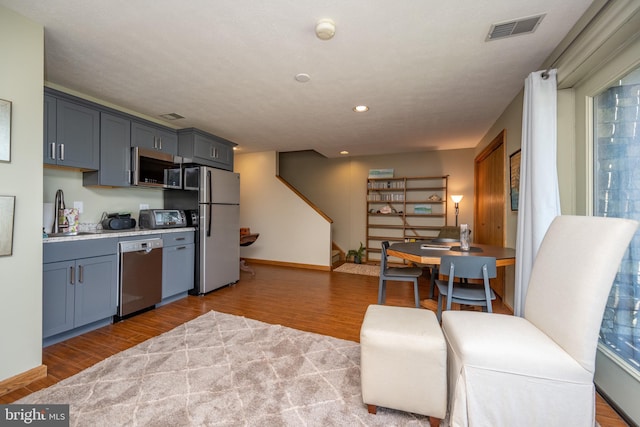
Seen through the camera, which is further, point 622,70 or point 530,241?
point 530,241

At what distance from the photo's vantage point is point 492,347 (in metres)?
1.27

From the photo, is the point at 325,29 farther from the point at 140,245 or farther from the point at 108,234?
the point at 140,245

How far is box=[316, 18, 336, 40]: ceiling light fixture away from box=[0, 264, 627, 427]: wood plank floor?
242 centimetres

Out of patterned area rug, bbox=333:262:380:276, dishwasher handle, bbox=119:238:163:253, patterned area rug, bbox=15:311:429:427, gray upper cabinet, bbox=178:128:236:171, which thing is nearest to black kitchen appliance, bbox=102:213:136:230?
dishwasher handle, bbox=119:238:163:253

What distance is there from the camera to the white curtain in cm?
205

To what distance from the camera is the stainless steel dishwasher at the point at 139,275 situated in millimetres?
2842

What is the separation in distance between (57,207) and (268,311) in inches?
95.0

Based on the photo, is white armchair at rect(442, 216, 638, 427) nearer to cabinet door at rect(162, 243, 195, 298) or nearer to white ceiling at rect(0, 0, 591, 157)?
white ceiling at rect(0, 0, 591, 157)

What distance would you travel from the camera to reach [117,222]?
3.09 meters

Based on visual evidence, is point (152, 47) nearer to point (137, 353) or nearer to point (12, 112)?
point (12, 112)

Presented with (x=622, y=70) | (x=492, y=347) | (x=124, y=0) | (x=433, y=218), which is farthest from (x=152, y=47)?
(x=433, y=218)

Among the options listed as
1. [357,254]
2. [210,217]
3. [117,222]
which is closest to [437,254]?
[210,217]

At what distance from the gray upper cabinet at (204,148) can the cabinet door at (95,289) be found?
1.75 m

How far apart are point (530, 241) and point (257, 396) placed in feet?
7.51
